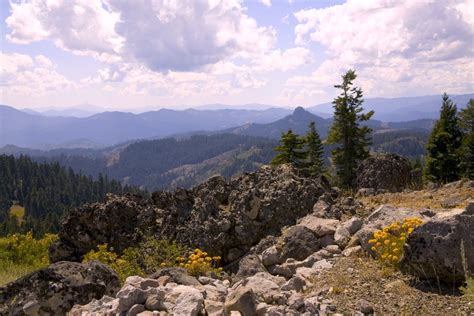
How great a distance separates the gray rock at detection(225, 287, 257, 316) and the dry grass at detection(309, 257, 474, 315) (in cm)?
145

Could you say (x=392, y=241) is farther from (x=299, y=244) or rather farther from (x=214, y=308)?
(x=214, y=308)

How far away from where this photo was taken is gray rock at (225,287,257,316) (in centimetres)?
615

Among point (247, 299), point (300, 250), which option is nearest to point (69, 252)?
point (300, 250)

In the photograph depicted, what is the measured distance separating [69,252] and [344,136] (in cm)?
3353

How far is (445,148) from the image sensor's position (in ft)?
140

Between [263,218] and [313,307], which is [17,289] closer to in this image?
[313,307]

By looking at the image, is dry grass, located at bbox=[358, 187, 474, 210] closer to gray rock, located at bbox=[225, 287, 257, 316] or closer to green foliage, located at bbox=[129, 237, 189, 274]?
green foliage, located at bbox=[129, 237, 189, 274]

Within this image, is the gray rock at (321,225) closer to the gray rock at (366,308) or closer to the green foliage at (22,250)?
the gray rock at (366,308)

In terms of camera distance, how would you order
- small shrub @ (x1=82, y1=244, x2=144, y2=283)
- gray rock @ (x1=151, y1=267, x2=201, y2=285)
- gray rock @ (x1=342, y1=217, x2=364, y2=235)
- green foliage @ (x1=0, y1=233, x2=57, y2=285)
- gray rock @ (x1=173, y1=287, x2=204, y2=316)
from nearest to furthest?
gray rock @ (x1=173, y1=287, x2=204, y2=316), gray rock @ (x1=151, y1=267, x2=201, y2=285), small shrub @ (x1=82, y1=244, x2=144, y2=283), gray rock @ (x1=342, y1=217, x2=364, y2=235), green foliage @ (x1=0, y1=233, x2=57, y2=285)

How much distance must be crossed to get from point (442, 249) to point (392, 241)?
4.71 ft

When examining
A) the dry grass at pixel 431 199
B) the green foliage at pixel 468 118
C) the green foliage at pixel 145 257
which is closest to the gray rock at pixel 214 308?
the green foliage at pixel 145 257

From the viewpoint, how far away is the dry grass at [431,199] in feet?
41.7

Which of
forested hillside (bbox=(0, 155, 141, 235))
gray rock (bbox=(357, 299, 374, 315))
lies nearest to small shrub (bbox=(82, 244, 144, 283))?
Result: gray rock (bbox=(357, 299, 374, 315))

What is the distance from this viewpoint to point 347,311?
646cm
